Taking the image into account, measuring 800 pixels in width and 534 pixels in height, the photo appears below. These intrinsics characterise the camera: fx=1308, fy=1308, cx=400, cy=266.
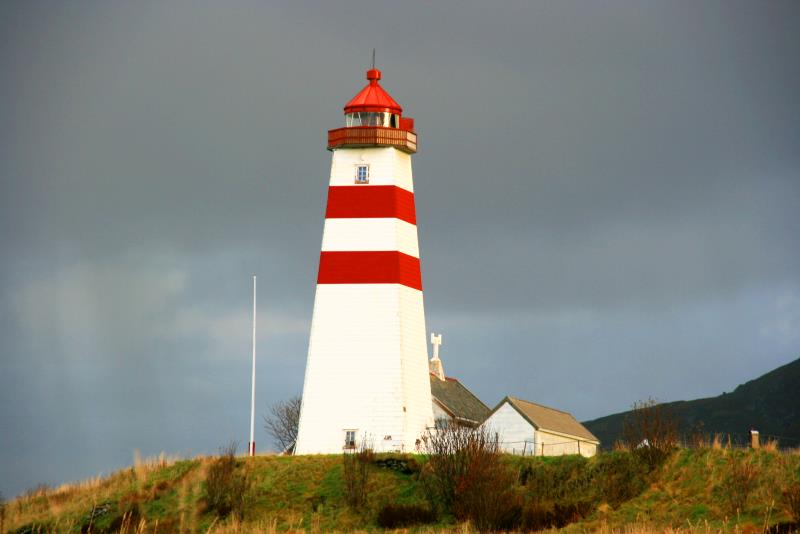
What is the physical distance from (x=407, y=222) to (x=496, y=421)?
35.3ft

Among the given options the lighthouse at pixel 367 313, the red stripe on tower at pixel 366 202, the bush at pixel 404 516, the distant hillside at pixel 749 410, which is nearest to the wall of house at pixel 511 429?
the lighthouse at pixel 367 313

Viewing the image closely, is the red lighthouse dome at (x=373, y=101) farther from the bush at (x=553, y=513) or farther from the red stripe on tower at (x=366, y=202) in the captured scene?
the bush at (x=553, y=513)

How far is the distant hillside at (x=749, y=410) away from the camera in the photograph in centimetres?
16762

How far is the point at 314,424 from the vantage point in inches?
2058

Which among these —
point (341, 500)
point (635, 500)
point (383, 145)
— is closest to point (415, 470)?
point (341, 500)

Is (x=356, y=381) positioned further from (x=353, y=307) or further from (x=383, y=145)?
(x=383, y=145)

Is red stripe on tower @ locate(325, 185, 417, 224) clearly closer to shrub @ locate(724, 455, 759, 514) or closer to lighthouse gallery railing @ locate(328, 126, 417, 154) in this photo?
lighthouse gallery railing @ locate(328, 126, 417, 154)

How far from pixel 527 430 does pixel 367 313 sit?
10.5 metres

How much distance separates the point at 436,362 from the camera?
215ft

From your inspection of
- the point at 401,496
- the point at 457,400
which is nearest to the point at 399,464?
the point at 401,496

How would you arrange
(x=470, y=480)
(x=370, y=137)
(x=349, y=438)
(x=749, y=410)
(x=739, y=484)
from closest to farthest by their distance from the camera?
(x=739, y=484), (x=470, y=480), (x=349, y=438), (x=370, y=137), (x=749, y=410)

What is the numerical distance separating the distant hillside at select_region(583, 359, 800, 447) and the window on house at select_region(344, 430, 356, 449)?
117277mm

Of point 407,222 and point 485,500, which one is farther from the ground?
point 407,222

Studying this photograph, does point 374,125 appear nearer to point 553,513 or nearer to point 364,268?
point 364,268
